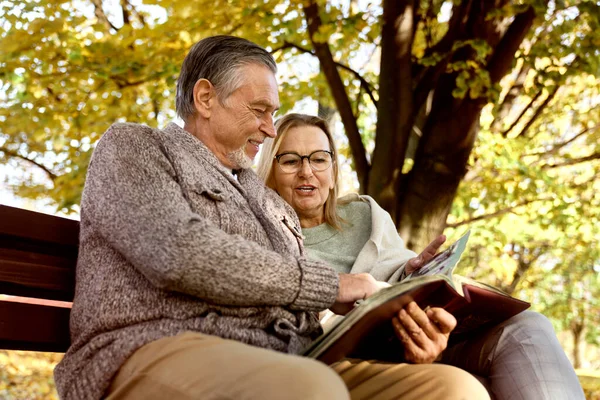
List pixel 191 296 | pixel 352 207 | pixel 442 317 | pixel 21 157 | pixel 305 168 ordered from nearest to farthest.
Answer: pixel 191 296, pixel 442 317, pixel 305 168, pixel 352 207, pixel 21 157

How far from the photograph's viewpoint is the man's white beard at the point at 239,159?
111 inches

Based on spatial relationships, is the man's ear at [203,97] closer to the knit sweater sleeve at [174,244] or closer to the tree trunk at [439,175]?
the knit sweater sleeve at [174,244]

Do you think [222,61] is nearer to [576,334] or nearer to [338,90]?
[338,90]

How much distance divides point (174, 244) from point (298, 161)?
1.64 metres

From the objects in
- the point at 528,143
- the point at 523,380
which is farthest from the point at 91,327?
the point at 528,143

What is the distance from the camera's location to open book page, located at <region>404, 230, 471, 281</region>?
7.72ft

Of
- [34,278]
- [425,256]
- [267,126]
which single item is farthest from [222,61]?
[425,256]

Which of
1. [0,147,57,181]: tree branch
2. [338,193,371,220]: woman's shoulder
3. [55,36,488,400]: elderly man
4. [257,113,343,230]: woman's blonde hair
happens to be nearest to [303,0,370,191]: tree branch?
[338,193,371,220]: woman's shoulder

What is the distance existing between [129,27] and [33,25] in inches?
31.8

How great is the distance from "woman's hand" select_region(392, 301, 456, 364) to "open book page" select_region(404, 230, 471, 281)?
0.41ft

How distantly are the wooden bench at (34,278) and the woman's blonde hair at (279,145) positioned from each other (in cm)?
123

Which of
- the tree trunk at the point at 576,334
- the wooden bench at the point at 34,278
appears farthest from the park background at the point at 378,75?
the tree trunk at the point at 576,334

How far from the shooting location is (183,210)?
2.16m

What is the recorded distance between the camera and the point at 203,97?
2.80 meters
